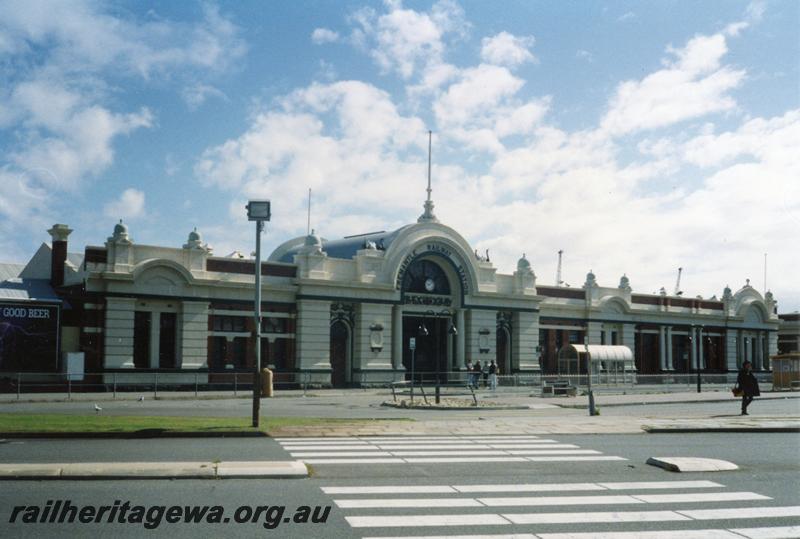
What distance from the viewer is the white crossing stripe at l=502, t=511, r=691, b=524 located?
9844 mm

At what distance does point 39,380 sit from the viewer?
3862 cm

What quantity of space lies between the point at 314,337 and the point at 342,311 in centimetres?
275

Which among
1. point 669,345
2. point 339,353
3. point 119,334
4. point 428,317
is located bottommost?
point 339,353

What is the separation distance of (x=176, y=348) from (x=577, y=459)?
106 ft

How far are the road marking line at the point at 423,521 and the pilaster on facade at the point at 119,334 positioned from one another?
34036 millimetres

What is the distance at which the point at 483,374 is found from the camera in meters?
50.0

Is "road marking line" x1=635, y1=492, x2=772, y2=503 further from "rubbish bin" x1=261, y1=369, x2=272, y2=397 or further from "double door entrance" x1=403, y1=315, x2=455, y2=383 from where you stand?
"double door entrance" x1=403, y1=315, x2=455, y2=383

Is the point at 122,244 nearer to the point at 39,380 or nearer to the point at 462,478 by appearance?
the point at 39,380

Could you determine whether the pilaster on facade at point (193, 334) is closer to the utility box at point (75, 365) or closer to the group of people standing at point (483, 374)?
the utility box at point (75, 365)

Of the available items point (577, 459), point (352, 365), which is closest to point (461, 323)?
point (352, 365)

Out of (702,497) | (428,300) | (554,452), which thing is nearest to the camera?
(702,497)

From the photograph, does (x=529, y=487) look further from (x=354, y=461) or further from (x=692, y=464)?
(x=692, y=464)

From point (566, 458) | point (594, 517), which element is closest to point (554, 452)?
point (566, 458)

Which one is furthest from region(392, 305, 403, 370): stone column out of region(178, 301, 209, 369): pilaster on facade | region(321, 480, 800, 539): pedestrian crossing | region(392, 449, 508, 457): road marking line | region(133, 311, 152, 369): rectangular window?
region(321, 480, 800, 539): pedestrian crossing
